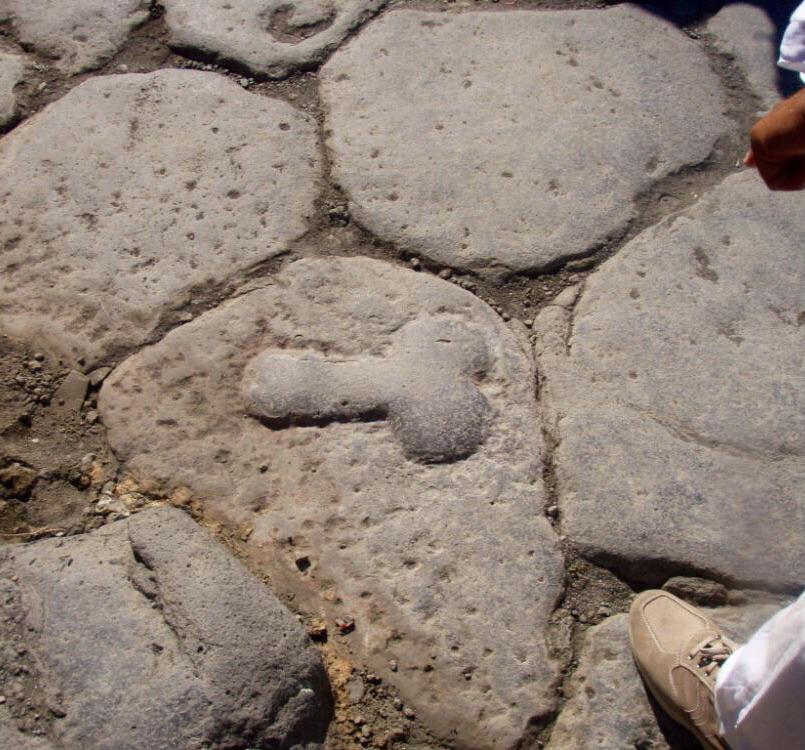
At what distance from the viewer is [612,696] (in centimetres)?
133

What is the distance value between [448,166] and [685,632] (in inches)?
38.7

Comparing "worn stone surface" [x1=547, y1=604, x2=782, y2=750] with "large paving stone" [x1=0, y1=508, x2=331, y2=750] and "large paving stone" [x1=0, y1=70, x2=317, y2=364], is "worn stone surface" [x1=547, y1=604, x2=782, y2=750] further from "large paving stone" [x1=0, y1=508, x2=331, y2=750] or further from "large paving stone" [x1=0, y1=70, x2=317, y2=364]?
"large paving stone" [x1=0, y1=70, x2=317, y2=364]

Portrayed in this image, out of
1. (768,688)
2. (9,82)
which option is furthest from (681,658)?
(9,82)

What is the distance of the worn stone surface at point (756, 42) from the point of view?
2.00m

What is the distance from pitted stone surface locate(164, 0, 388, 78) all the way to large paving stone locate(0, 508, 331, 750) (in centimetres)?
109

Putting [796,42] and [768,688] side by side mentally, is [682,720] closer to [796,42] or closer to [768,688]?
[768,688]

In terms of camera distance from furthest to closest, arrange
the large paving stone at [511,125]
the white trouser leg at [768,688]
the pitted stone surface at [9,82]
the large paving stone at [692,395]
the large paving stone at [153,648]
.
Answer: the pitted stone surface at [9,82]
the large paving stone at [511,125]
the large paving stone at [692,395]
the large paving stone at [153,648]
the white trouser leg at [768,688]

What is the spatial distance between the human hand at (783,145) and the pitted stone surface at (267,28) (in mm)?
1095

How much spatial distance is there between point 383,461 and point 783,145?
2.41ft

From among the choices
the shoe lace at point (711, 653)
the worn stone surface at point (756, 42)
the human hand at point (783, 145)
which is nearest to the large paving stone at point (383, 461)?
the shoe lace at point (711, 653)

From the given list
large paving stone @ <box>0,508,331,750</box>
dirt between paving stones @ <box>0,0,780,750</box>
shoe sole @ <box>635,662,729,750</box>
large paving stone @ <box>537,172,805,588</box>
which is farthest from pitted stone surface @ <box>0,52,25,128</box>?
shoe sole @ <box>635,662,729,750</box>

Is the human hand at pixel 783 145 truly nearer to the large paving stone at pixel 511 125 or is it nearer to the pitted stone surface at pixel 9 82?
the large paving stone at pixel 511 125

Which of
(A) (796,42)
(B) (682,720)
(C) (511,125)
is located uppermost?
(A) (796,42)

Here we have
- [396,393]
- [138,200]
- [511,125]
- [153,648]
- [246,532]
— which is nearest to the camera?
[153,648]
